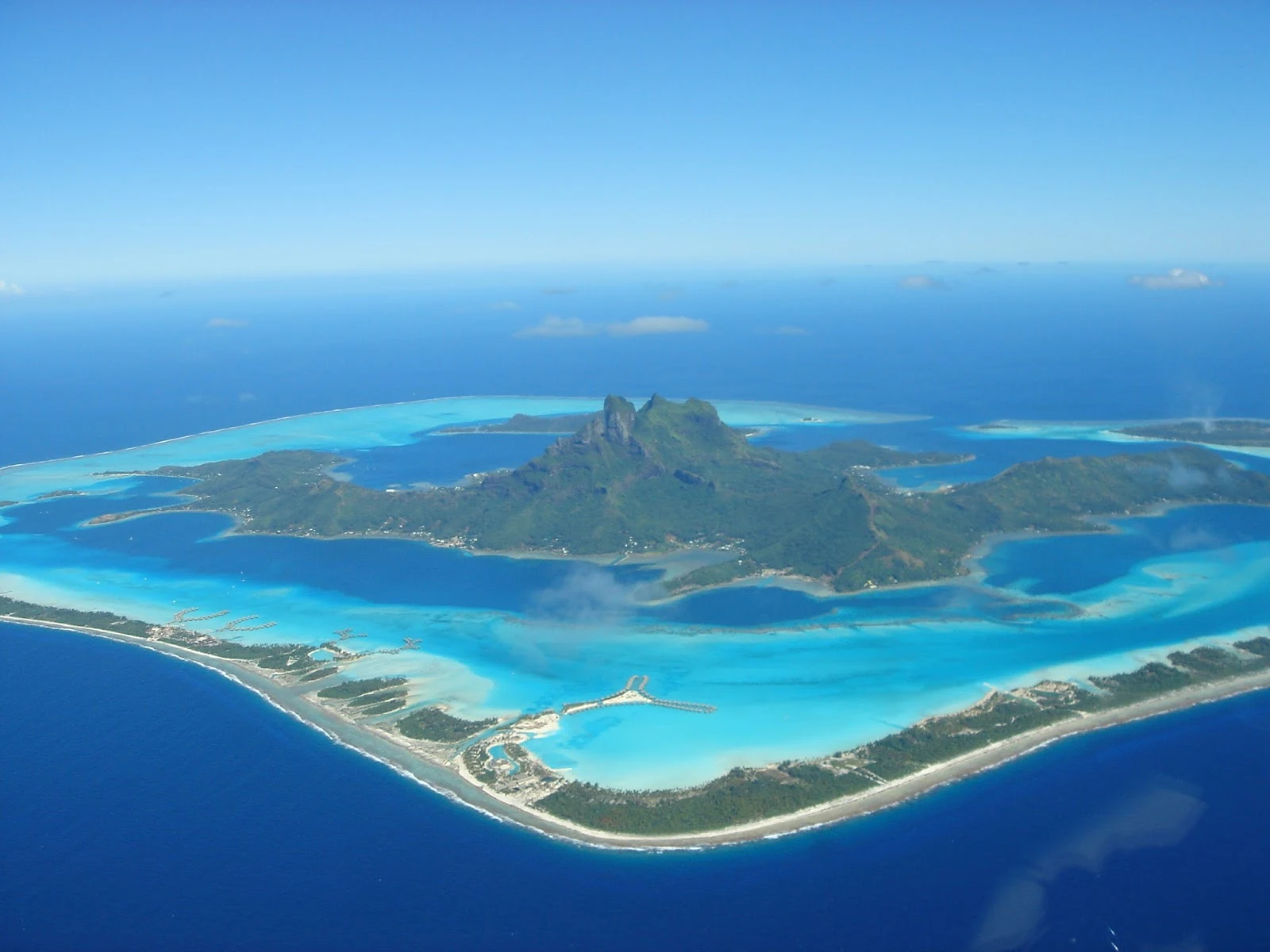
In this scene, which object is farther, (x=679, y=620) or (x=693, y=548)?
(x=693, y=548)

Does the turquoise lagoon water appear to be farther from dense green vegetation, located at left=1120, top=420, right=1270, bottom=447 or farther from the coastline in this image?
dense green vegetation, located at left=1120, top=420, right=1270, bottom=447

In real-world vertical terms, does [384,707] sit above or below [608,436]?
below

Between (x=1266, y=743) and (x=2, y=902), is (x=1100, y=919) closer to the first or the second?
(x=1266, y=743)

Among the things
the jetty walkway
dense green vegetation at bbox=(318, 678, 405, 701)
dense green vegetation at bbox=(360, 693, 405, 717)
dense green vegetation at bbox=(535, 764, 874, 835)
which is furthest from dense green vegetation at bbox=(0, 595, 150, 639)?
dense green vegetation at bbox=(535, 764, 874, 835)

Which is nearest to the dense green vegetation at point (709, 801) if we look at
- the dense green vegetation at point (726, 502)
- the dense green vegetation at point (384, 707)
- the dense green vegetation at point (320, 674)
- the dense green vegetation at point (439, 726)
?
the dense green vegetation at point (439, 726)

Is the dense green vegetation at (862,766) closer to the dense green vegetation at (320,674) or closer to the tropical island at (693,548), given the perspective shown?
the tropical island at (693,548)

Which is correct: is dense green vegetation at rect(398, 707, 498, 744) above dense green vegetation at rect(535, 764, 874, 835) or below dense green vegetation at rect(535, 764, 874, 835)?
below

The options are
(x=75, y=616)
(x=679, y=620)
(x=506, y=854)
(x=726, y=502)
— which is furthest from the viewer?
(x=726, y=502)

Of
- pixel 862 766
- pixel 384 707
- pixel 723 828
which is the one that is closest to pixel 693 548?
pixel 384 707

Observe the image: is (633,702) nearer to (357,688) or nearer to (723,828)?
(723,828)
